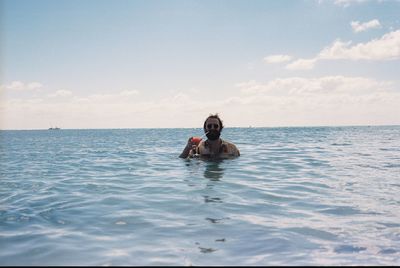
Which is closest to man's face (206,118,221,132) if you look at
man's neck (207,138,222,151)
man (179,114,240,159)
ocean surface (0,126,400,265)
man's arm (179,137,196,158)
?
man (179,114,240,159)

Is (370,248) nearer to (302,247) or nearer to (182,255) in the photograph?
(302,247)

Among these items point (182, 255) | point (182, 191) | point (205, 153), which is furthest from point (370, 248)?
point (205, 153)

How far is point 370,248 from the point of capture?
4379mm

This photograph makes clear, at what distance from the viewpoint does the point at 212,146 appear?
44.8 feet

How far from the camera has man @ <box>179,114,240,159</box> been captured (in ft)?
41.4

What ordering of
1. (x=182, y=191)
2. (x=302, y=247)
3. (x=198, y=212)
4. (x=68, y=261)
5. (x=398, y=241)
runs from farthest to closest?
(x=182, y=191), (x=198, y=212), (x=398, y=241), (x=302, y=247), (x=68, y=261)

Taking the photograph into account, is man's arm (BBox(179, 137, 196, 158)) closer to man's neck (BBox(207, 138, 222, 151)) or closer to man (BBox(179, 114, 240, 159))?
man (BBox(179, 114, 240, 159))

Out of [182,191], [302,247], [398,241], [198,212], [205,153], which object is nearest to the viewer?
[302,247]

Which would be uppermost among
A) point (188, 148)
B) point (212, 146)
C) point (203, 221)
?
point (212, 146)

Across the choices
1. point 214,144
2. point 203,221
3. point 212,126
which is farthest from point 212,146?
point 203,221

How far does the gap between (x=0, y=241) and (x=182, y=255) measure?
235 cm

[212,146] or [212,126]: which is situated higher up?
[212,126]

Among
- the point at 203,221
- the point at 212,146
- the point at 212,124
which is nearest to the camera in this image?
the point at 203,221

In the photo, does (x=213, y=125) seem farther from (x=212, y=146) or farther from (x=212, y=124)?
(x=212, y=146)
